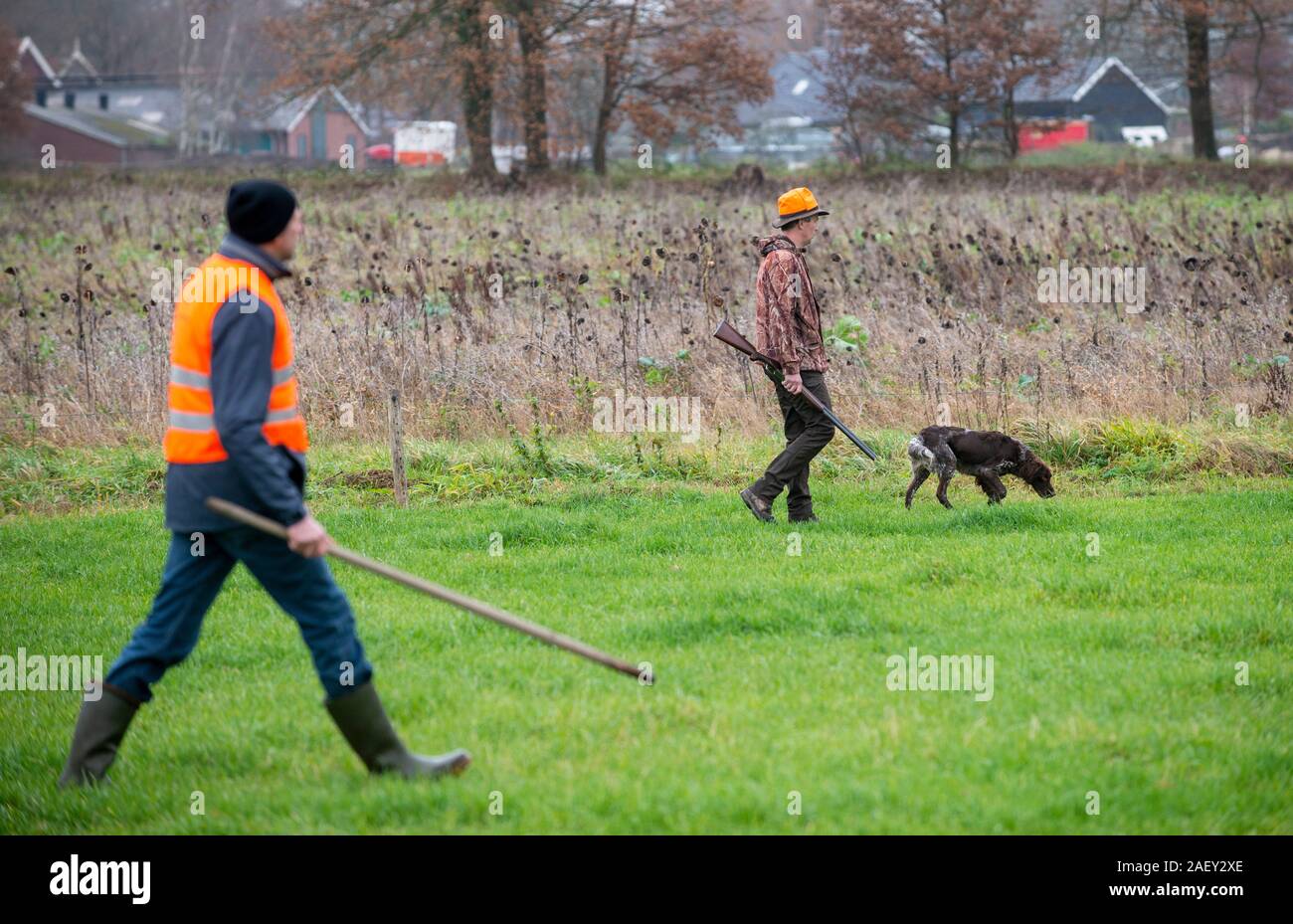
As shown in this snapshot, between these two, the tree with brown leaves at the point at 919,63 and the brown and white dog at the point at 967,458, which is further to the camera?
the tree with brown leaves at the point at 919,63

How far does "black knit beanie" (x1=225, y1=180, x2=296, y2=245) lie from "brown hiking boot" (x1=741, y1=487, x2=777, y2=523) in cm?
513

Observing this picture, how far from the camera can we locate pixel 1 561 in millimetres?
9148

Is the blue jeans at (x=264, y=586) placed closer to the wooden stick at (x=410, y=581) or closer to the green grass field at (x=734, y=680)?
the wooden stick at (x=410, y=581)

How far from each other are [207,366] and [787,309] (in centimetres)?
529

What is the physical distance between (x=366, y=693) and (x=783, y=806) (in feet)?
5.32

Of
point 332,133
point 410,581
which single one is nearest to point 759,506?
point 410,581

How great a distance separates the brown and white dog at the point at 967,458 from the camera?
970 centimetres

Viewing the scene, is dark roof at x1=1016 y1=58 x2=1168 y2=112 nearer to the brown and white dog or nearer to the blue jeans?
the brown and white dog

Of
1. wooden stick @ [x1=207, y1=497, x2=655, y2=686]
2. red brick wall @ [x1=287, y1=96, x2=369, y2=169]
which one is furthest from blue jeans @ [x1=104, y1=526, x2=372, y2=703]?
red brick wall @ [x1=287, y1=96, x2=369, y2=169]

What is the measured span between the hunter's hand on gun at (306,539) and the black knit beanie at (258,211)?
1.11 m

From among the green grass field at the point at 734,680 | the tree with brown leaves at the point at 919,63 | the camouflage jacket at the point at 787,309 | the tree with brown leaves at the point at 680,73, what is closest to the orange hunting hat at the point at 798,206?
the camouflage jacket at the point at 787,309

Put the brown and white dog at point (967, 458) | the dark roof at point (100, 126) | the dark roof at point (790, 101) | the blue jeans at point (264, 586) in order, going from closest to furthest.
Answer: the blue jeans at point (264, 586), the brown and white dog at point (967, 458), the dark roof at point (100, 126), the dark roof at point (790, 101)
